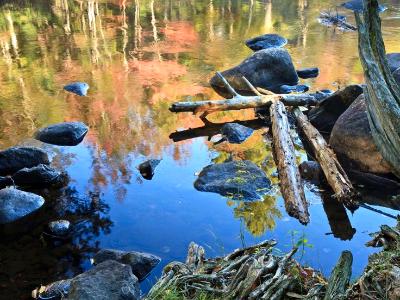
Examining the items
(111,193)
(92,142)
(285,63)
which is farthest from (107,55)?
(111,193)

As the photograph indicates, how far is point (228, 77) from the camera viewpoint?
1266cm

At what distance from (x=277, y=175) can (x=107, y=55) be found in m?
9.66

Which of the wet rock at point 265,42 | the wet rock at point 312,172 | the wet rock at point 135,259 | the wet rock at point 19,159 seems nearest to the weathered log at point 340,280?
the wet rock at point 135,259

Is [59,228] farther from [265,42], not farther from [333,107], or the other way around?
[265,42]

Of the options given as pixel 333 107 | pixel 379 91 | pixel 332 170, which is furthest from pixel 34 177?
pixel 333 107

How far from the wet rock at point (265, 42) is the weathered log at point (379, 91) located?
1310 cm

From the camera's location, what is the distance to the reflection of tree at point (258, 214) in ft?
20.7

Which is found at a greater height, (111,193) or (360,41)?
(360,41)

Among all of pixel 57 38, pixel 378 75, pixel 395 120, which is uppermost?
pixel 378 75

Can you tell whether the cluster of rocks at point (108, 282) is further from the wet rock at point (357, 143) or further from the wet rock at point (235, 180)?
the wet rock at point (357, 143)

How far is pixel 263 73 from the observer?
41.5ft

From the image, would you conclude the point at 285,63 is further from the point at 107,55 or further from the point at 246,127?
the point at 107,55

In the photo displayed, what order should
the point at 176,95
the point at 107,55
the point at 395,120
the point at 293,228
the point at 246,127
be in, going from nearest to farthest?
the point at 395,120
the point at 293,228
the point at 246,127
the point at 176,95
the point at 107,55

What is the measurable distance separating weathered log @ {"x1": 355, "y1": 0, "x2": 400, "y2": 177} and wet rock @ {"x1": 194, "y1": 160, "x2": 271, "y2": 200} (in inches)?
Result: 140
